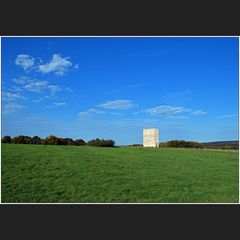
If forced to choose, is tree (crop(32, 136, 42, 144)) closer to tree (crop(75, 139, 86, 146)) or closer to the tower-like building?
tree (crop(75, 139, 86, 146))

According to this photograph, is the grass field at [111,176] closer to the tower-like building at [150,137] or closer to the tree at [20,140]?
the tree at [20,140]

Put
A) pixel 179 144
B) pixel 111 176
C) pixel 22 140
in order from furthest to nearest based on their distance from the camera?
pixel 179 144
pixel 22 140
pixel 111 176

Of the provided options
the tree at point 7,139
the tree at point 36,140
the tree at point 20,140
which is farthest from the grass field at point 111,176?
the tree at point 7,139

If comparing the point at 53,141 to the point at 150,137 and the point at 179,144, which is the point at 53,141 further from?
the point at 179,144

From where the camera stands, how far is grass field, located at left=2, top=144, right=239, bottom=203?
8.17 m

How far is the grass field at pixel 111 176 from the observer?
322 inches

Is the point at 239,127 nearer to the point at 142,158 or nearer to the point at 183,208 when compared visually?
the point at 183,208

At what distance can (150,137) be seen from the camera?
10922 millimetres

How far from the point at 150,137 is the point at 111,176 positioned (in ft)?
6.70

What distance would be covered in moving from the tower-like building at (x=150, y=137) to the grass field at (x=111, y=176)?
1.86 ft

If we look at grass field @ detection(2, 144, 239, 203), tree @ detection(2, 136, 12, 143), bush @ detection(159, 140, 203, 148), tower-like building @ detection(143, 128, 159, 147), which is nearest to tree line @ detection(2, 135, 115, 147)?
tree @ detection(2, 136, 12, 143)

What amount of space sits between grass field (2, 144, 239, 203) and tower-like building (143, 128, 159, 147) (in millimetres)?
566

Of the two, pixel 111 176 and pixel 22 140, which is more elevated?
pixel 22 140

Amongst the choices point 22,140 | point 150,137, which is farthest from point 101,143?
point 22,140
